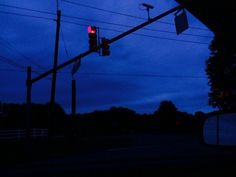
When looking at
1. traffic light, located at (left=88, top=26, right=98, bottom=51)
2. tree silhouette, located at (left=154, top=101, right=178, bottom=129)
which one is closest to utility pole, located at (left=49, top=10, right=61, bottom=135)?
traffic light, located at (left=88, top=26, right=98, bottom=51)

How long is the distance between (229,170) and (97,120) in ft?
274

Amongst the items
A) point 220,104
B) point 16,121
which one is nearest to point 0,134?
point 220,104

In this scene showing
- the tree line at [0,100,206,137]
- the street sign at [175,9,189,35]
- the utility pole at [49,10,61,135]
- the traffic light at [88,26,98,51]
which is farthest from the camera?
the tree line at [0,100,206,137]

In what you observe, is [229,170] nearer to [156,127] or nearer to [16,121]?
[16,121]

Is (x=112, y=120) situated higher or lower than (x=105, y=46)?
lower

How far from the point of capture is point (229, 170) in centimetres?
421

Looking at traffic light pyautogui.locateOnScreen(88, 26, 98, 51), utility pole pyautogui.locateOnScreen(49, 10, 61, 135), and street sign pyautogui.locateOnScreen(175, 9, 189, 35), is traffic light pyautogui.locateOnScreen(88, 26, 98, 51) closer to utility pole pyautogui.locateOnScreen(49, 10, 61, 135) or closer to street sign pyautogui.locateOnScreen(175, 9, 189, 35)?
street sign pyautogui.locateOnScreen(175, 9, 189, 35)

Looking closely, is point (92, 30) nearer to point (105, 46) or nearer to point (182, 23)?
point (105, 46)

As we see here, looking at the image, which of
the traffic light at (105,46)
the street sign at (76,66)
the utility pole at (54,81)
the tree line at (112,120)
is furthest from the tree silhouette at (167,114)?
the traffic light at (105,46)

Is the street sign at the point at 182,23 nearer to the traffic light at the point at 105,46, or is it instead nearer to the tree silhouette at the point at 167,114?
the traffic light at the point at 105,46

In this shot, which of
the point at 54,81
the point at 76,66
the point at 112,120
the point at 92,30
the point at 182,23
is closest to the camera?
the point at 182,23

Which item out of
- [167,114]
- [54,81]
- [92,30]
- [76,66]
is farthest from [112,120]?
[92,30]

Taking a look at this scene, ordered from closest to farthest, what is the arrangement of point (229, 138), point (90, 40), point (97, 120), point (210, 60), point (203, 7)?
1. point (229, 138)
2. point (203, 7)
3. point (90, 40)
4. point (210, 60)
5. point (97, 120)

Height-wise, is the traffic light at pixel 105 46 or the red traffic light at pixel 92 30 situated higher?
the red traffic light at pixel 92 30
